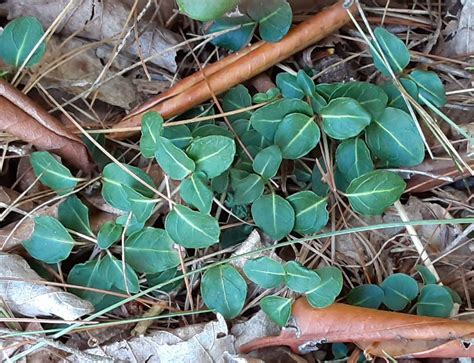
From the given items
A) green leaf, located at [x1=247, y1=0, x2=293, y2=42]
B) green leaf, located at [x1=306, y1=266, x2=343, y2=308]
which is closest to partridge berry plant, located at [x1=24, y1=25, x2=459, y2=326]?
green leaf, located at [x1=306, y1=266, x2=343, y2=308]

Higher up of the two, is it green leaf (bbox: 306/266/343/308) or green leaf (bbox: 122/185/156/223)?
green leaf (bbox: 122/185/156/223)

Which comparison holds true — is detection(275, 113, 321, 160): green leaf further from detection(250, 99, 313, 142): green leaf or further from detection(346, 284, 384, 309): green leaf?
detection(346, 284, 384, 309): green leaf

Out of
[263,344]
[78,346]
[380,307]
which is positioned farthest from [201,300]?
[380,307]

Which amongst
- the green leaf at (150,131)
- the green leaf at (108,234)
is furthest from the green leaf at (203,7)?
the green leaf at (108,234)

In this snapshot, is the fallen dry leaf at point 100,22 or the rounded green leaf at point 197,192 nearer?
the rounded green leaf at point 197,192

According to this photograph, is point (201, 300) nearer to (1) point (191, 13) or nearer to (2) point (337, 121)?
(2) point (337, 121)

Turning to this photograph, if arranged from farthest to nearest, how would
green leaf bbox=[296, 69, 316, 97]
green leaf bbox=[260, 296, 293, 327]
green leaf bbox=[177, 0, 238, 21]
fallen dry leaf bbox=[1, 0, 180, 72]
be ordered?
fallen dry leaf bbox=[1, 0, 180, 72]
green leaf bbox=[296, 69, 316, 97]
green leaf bbox=[260, 296, 293, 327]
green leaf bbox=[177, 0, 238, 21]

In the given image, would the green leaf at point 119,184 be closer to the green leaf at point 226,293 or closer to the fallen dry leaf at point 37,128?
the fallen dry leaf at point 37,128

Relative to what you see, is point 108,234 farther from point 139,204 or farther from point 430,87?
point 430,87
